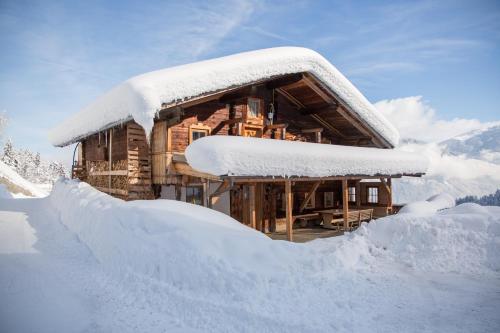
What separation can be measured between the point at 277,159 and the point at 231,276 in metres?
4.64

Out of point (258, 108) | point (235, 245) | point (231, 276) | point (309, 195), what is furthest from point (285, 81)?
point (231, 276)

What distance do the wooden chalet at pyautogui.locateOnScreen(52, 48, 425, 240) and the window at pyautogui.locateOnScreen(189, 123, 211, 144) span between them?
0.13 ft

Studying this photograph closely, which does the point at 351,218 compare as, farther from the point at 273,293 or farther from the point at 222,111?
the point at 273,293

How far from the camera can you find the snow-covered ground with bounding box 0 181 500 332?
16.4ft

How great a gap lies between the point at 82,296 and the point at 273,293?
11.2 feet

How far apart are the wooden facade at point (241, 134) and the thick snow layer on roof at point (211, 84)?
52 centimetres

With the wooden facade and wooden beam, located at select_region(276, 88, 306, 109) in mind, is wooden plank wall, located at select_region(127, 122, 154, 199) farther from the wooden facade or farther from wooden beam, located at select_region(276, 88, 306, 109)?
wooden beam, located at select_region(276, 88, 306, 109)

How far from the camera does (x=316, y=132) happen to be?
15.3 meters

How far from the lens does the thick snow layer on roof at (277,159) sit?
8.97m

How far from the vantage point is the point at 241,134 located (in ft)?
42.6

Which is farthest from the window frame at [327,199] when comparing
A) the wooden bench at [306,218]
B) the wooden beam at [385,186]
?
the wooden beam at [385,186]

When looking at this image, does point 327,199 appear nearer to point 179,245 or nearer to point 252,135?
point 252,135

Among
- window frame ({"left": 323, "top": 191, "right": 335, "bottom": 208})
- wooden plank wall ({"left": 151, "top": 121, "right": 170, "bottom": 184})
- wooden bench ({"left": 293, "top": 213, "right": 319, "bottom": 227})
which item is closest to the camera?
wooden plank wall ({"left": 151, "top": 121, "right": 170, "bottom": 184})

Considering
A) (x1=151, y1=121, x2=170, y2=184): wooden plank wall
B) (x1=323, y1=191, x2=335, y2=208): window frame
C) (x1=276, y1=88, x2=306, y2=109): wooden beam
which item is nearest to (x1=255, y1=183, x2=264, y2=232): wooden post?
(x1=151, y1=121, x2=170, y2=184): wooden plank wall
